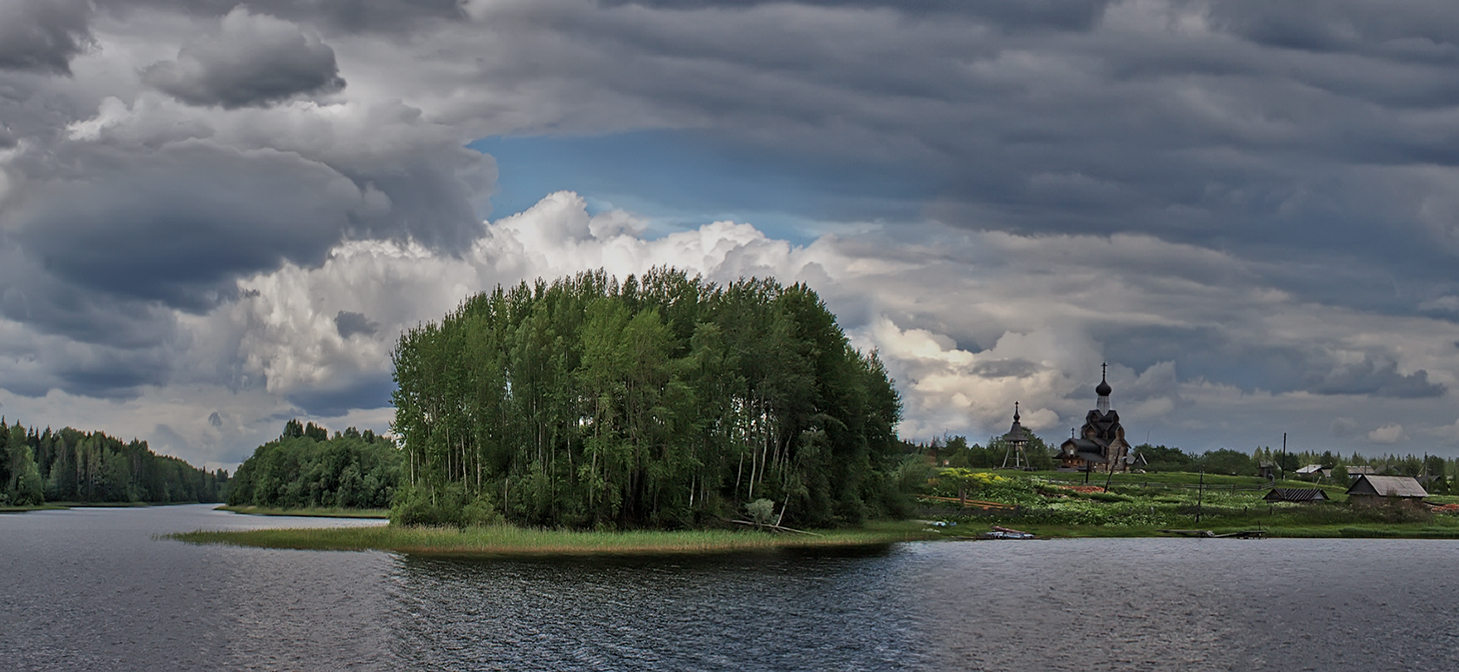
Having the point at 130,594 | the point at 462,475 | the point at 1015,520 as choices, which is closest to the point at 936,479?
the point at 1015,520

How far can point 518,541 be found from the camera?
240 ft

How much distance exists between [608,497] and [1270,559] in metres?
50.8

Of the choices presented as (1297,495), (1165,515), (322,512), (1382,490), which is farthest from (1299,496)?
(322,512)

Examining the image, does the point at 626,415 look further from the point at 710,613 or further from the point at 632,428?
the point at 710,613

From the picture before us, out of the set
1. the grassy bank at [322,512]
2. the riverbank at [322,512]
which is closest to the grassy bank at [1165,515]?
the grassy bank at [322,512]

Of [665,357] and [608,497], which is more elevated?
[665,357]

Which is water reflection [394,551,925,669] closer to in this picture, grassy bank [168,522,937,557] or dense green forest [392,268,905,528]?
grassy bank [168,522,937,557]

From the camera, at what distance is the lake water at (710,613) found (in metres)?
36.0

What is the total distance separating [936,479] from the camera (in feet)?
498

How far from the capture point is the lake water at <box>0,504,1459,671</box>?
36000 mm

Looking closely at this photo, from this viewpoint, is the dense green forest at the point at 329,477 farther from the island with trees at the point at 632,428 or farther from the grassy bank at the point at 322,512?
the island with trees at the point at 632,428

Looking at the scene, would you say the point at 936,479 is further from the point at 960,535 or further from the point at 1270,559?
the point at 1270,559

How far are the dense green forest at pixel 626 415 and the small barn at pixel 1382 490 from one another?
75206 millimetres

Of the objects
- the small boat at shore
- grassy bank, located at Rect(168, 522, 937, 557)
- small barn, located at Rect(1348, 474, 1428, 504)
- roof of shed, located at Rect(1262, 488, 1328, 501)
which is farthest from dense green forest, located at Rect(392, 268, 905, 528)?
small barn, located at Rect(1348, 474, 1428, 504)
